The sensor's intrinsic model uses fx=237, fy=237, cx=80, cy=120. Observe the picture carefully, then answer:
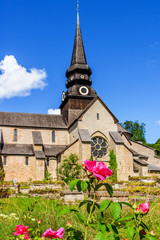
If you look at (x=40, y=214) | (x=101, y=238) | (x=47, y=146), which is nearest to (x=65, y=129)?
(x=47, y=146)

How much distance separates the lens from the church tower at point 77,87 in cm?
3597

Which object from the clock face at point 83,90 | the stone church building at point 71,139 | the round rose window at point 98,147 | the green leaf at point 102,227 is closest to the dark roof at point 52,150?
the stone church building at point 71,139

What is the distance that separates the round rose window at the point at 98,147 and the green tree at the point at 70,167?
12.1 ft

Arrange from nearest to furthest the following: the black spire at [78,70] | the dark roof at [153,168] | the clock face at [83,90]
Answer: the dark roof at [153,168] → the clock face at [83,90] → the black spire at [78,70]

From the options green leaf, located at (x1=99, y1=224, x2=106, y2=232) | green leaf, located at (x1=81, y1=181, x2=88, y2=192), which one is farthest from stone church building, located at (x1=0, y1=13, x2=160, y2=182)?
green leaf, located at (x1=99, y1=224, x2=106, y2=232)

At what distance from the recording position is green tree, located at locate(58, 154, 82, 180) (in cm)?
2739

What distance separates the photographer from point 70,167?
91.9 feet

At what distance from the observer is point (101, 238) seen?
228 cm

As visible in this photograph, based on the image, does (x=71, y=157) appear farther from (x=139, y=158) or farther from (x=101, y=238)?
(x=101, y=238)

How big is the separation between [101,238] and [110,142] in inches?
1180

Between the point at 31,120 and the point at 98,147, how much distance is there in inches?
457

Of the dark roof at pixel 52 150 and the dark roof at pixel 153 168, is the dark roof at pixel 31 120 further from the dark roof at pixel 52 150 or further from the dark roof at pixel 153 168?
the dark roof at pixel 153 168

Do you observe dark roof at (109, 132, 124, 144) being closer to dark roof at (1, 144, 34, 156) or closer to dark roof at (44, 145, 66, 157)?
dark roof at (44, 145, 66, 157)

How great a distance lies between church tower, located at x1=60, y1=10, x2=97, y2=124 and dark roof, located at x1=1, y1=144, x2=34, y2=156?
7.23 m
